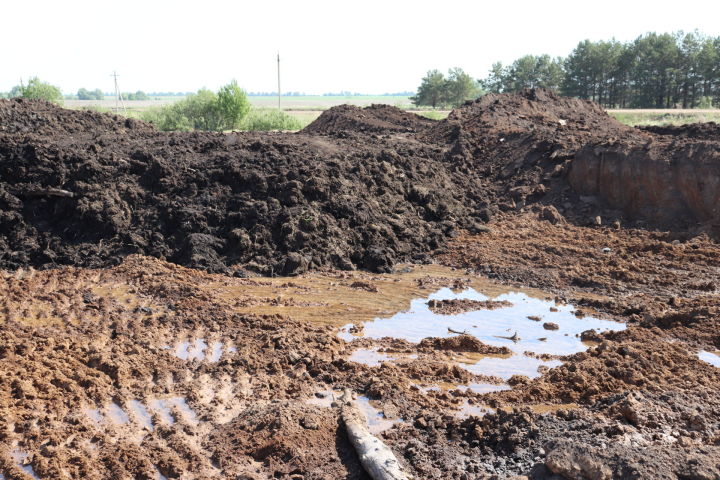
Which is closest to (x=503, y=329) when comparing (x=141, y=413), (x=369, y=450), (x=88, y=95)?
(x=369, y=450)

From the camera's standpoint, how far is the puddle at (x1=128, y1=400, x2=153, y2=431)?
5.86 metres

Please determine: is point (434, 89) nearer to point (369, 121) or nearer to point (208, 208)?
point (369, 121)

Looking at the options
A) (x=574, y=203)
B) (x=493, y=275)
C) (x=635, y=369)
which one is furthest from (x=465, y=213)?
(x=635, y=369)

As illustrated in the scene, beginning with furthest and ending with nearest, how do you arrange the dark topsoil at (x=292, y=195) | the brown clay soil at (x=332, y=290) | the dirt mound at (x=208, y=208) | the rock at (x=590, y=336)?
the dark topsoil at (x=292, y=195) < the dirt mound at (x=208, y=208) < the rock at (x=590, y=336) < the brown clay soil at (x=332, y=290)

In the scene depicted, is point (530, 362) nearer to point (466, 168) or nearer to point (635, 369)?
point (635, 369)

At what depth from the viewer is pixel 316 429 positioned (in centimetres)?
558

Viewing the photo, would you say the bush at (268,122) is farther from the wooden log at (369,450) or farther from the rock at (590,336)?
the wooden log at (369,450)

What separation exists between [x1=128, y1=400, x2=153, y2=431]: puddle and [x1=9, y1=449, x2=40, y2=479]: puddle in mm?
988

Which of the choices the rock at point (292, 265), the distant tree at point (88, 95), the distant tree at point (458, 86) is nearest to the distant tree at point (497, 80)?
the distant tree at point (458, 86)

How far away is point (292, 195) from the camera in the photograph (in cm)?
1188

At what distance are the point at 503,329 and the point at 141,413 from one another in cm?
491

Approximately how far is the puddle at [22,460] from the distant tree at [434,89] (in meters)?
63.4

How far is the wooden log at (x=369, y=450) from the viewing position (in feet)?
16.0

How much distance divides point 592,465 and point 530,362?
303cm
